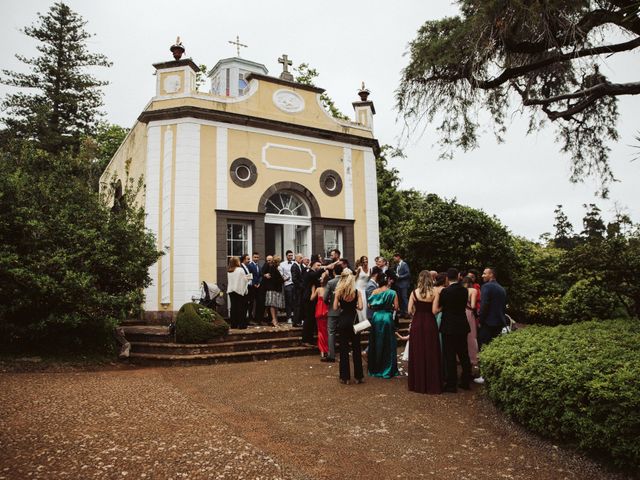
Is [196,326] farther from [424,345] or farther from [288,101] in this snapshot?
[288,101]

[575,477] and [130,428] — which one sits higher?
[130,428]

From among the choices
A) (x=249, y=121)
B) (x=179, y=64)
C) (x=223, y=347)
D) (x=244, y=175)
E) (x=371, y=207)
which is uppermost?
(x=179, y=64)

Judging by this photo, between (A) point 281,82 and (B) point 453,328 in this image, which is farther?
(A) point 281,82

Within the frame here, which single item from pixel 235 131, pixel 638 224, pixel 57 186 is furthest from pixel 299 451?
pixel 235 131

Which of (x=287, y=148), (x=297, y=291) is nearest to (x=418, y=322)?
(x=297, y=291)

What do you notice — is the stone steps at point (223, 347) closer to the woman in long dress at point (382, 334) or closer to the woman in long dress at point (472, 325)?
the woman in long dress at point (382, 334)

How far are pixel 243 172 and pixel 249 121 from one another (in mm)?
1492

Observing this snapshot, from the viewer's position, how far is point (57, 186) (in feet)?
28.7

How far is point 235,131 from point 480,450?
34.4 feet

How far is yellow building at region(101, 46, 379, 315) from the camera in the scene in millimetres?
11555

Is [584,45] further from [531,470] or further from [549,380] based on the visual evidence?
[531,470]

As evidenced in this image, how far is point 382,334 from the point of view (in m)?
7.03

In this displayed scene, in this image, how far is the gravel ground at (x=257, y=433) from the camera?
3.61 metres

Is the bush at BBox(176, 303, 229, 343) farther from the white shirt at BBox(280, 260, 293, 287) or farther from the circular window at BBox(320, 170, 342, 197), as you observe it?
the circular window at BBox(320, 170, 342, 197)
